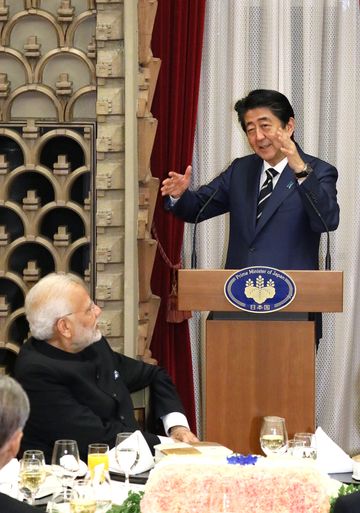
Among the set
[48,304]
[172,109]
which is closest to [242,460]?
[48,304]

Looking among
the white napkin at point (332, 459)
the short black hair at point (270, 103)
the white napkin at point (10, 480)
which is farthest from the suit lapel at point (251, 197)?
the white napkin at point (10, 480)

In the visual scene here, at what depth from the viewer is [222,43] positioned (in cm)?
586

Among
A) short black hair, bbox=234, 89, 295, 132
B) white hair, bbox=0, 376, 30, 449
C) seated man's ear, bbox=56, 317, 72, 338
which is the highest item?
short black hair, bbox=234, 89, 295, 132

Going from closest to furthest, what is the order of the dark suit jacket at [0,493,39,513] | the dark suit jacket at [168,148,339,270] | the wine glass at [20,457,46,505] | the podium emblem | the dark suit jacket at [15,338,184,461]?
1. the dark suit jacket at [0,493,39,513]
2. the wine glass at [20,457,46,505]
3. the dark suit jacket at [15,338,184,461]
4. the podium emblem
5. the dark suit jacket at [168,148,339,270]

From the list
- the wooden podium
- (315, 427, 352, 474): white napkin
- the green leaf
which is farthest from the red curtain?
the green leaf

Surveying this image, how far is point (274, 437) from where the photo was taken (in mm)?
2912

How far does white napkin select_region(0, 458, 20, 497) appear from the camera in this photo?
2.72 m

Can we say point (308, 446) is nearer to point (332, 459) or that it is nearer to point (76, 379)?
point (332, 459)

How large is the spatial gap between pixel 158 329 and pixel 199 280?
1.81 metres

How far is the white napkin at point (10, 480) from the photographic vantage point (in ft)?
8.91

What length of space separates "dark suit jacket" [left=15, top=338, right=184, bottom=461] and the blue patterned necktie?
2.98 ft

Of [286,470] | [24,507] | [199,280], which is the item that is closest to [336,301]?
[199,280]

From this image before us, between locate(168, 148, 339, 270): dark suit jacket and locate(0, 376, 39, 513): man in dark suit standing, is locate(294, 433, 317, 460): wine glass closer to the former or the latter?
locate(0, 376, 39, 513): man in dark suit standing

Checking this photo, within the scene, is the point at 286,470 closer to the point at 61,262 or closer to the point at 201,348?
the point at 61,262
